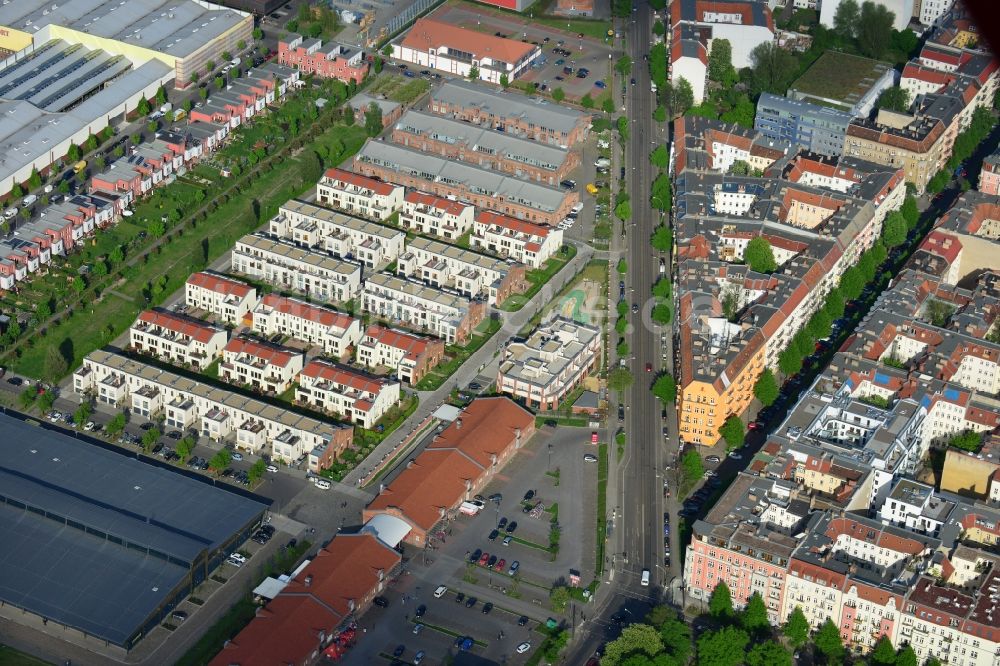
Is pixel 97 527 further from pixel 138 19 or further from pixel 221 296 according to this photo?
pixel 138 19

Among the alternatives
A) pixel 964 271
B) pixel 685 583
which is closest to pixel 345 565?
pixel 685 583

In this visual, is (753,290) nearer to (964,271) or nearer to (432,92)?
(964,271)

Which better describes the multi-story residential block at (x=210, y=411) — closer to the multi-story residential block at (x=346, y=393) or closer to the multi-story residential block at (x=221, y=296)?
the multi-story residential block at (x=346, y=393)

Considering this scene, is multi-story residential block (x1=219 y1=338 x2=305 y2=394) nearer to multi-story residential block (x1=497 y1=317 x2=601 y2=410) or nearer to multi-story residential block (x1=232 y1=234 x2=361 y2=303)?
Answer: multi-story residential block (x1=232 y1=234 x2=361 y2=303)

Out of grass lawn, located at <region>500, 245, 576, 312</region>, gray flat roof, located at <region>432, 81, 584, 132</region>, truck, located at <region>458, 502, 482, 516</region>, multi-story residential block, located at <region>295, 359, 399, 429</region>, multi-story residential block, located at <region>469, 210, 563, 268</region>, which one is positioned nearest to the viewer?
truck, located at <region>458, 502, 482, 516</region>

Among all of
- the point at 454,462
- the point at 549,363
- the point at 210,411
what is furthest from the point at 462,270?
the point at 210,411

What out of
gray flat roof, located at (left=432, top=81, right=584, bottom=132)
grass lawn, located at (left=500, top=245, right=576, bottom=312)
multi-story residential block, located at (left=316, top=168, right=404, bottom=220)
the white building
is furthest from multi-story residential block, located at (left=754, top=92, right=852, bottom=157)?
multi-story residential block, located at (left=316, top=168, right=404, bottom=220)

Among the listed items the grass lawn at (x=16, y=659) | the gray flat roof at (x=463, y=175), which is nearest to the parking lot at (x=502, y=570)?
the grass lawn at (x=16, y=659)
